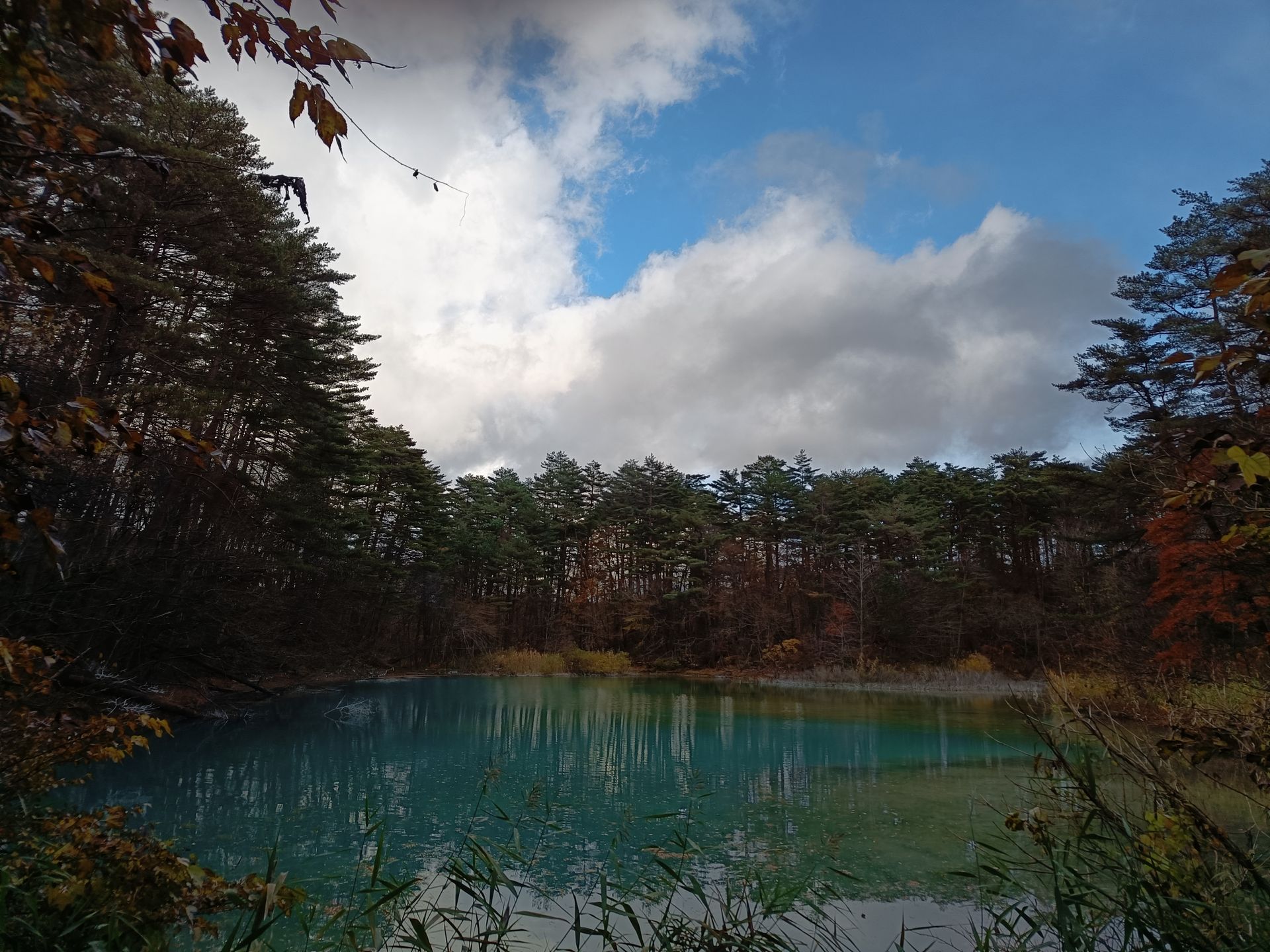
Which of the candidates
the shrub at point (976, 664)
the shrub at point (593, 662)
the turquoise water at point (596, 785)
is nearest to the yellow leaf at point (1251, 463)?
the turquoise water at point (596, 785)

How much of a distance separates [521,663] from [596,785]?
20962mm

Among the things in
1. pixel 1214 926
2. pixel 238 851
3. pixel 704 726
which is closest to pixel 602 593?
pixel 704 726

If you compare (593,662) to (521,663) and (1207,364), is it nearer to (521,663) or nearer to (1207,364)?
(521,663)

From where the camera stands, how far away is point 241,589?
46.1ft

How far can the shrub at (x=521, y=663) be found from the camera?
28.7 m

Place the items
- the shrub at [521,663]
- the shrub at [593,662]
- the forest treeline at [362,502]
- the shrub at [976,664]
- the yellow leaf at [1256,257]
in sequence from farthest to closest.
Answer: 1. the shrub at [593,662]
2. the shrub at [521,663]
3. the shrub at [976,664]
4. the forest treeline at [362,502]
5. the yellow leaf at [1256,257]

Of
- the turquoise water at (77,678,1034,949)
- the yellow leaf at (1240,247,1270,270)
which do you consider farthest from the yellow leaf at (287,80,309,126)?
the turquoise water at (77,678,1034,949)

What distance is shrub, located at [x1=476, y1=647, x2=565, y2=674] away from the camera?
28.7m

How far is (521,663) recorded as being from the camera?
28984mm

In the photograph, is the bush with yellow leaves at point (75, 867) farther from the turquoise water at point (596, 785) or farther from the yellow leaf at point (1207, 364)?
the yellow leaf at point (1207, 364)

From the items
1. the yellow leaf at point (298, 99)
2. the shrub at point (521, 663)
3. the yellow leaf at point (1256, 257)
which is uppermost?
the yellow leaf at point (298, 99)

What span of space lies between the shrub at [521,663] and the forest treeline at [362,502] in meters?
1.22

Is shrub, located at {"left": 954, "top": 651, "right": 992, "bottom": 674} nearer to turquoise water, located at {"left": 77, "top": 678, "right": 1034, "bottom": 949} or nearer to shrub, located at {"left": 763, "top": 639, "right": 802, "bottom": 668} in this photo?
shrub, located at {"left": 763, "top": 639, "right": 802, "bottom": 668}

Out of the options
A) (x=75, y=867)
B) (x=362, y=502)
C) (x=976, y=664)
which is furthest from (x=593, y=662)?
(x=75, y=867)
